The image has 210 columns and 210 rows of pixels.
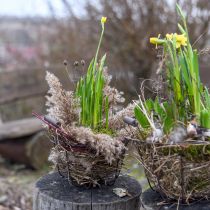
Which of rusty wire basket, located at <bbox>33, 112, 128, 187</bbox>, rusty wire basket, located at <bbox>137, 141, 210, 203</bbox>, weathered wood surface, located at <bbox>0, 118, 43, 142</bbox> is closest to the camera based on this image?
rusty wire basket, located at <bbox>137, 141, 210, 203</bbox>

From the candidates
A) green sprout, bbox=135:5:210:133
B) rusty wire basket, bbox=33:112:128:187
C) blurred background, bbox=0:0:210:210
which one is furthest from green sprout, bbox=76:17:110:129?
blurred background, bbox=0:0:210:210

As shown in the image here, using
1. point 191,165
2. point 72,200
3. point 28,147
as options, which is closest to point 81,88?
point 72,200

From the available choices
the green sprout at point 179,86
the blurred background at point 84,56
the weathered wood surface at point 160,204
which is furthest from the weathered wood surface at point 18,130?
the green sprout at point 179,86

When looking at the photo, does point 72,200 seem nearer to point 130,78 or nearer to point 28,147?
point 28,147

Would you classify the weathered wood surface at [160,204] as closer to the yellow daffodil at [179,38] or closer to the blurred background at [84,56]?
the yellow daffodil at [179,38]

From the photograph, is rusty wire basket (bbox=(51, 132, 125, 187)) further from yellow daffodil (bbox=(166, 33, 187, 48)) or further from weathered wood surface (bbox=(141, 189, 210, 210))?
yellow daffodil (bbox=(166, 33, 187, 48))

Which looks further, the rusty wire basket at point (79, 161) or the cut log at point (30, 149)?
the cut log at point (30, 149)
